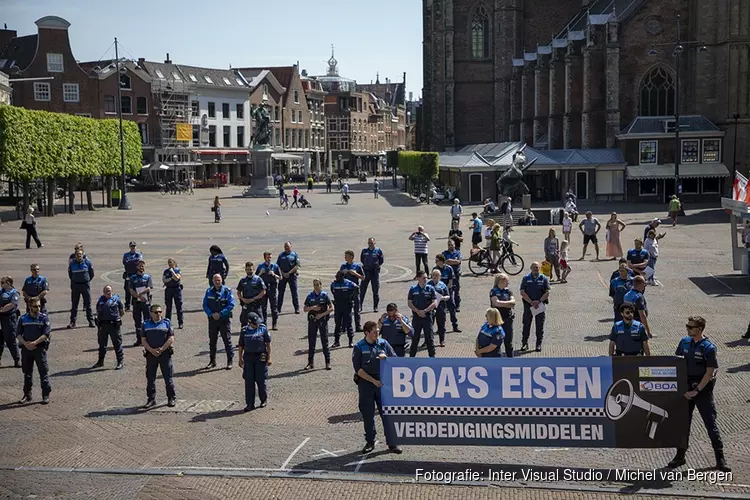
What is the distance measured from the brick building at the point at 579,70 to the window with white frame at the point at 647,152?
1.92 ft

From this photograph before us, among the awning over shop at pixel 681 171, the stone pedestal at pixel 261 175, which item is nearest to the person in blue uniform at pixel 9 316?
the awning over shop at pixel 681 171

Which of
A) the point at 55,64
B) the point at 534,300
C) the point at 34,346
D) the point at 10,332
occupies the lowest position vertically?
the point at 10,332

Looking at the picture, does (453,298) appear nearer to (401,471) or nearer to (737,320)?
(737,320)

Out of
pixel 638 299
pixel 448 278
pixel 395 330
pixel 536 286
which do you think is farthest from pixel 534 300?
pixel 395 330

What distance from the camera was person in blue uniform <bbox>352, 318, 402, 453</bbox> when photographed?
37.6 ft

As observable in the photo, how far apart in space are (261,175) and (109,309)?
64143mm

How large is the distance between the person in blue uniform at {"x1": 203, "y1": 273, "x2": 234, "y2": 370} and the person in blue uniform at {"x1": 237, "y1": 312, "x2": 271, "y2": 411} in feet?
9.39

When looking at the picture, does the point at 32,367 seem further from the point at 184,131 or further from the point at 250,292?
the point at 184,131

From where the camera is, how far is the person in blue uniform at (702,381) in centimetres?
1050

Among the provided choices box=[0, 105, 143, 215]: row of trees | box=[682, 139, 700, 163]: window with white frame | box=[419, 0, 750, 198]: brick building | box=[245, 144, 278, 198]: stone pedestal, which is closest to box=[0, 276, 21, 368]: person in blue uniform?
box=[0, 105, 143, 215]: row of trees

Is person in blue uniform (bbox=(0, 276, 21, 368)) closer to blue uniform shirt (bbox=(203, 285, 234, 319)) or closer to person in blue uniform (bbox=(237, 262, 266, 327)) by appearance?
blue uniform shirt (bbox=(203, 285, 234, 319))

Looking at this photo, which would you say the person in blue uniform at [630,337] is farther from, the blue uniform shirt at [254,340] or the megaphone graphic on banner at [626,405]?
the blue uniform shirt at [254,340]

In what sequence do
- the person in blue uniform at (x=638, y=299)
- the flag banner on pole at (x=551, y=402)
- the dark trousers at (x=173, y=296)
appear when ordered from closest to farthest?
the flag banner on pole at (x=551, y=402) < the person in blue uniform at (x=638, y=299) < the dark trousers at (x=173, y=296)

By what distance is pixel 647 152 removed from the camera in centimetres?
5944
